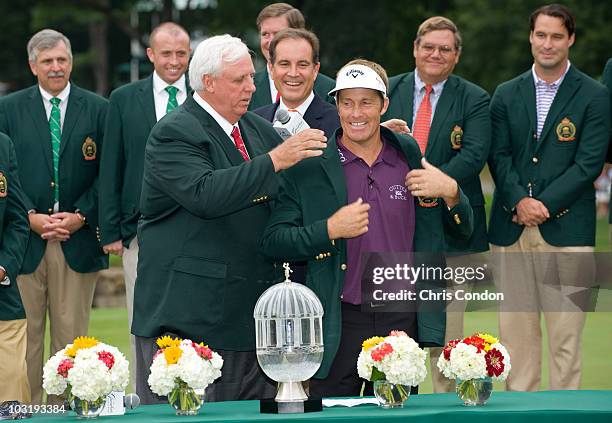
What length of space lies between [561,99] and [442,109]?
0.82 meters

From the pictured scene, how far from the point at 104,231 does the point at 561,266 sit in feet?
10.4

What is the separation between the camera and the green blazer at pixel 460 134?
28.6 feet

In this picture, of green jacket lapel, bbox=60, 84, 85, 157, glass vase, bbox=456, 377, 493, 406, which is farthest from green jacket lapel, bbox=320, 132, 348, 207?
green jacket lapel, bbox=60, 84, 85, 157

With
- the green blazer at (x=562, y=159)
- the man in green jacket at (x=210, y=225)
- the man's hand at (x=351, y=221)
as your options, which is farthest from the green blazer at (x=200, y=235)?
the green blazer at (x=562, y=159)

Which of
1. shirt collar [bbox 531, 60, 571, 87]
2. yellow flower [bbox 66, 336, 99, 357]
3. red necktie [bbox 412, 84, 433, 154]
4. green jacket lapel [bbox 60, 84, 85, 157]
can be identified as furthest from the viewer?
green jacket lapel [bbox 60, 84, 85, 157]

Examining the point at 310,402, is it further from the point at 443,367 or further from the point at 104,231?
the point at 104,231

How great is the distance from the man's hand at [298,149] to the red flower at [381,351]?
1.07 metres

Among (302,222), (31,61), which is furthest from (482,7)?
(302,222)

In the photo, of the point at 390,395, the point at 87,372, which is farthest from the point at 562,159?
the point at 87,372

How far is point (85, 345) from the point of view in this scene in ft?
18.0

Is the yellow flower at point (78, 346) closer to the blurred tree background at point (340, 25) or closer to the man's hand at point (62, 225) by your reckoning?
the man's hand at point (62, 225)

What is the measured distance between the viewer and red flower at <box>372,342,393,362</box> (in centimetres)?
553

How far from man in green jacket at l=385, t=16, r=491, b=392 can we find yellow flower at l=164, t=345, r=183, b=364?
140 inches

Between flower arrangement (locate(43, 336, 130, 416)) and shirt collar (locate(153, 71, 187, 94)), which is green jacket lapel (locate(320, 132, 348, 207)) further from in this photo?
shirt collar (locate(153, 71, 187, 94))
